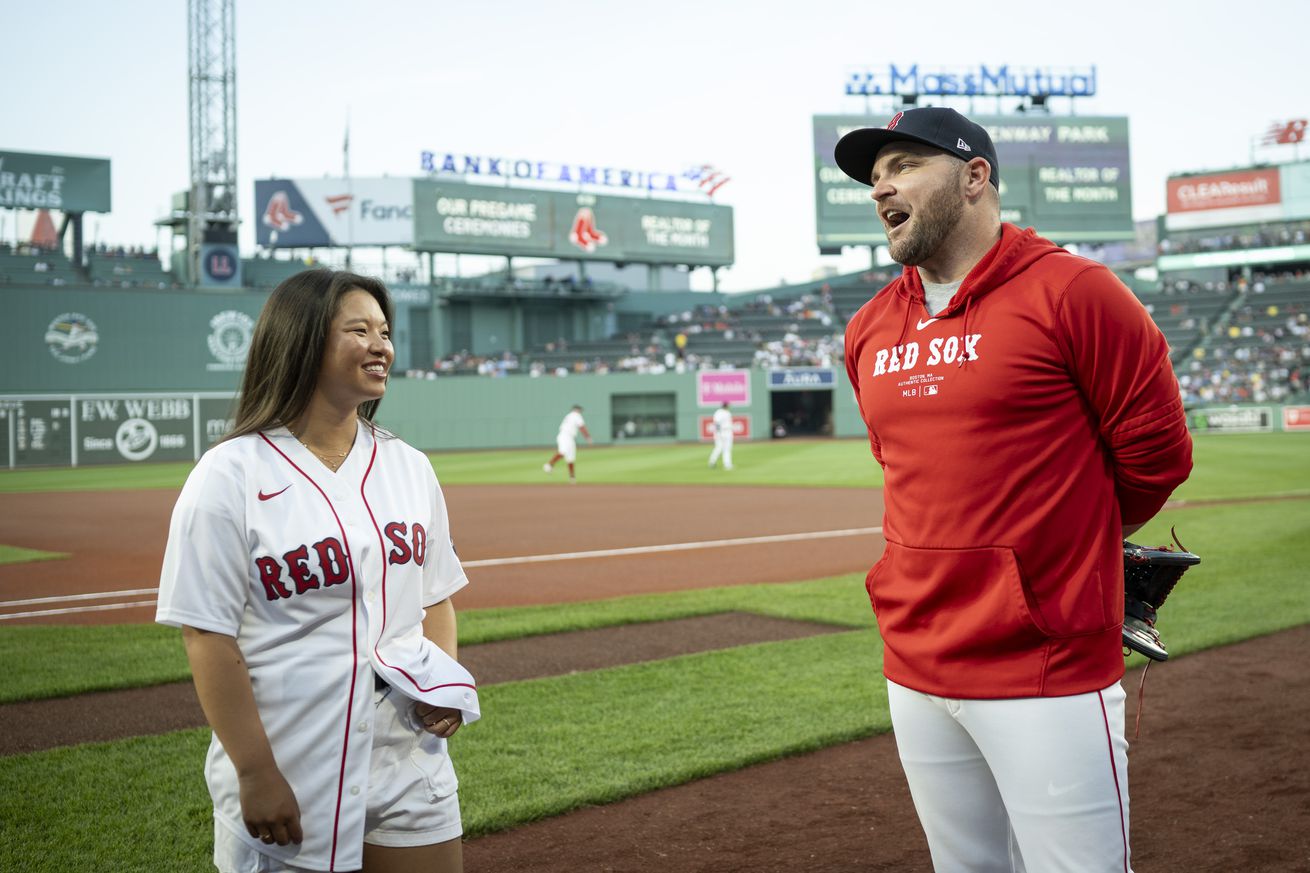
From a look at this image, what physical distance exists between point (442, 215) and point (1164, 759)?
160 ft

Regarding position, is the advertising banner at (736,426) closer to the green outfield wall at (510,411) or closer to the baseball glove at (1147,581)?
the green outfield wall at (510,411)

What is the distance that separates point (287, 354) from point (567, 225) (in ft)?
171

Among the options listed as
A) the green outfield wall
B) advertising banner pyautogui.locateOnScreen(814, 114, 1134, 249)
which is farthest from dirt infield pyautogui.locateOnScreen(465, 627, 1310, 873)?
advertising banner pyautogui.locateOnScreen(814, 114, 1134, 249)

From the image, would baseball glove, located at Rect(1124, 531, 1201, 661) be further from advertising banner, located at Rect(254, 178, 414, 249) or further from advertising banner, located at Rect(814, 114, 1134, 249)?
advertising banner, located at Rect(814, 114, 1134, 249)

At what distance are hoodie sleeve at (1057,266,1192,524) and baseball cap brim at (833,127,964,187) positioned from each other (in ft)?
1.58

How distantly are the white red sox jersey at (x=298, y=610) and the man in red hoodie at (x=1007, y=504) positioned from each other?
1166 mm

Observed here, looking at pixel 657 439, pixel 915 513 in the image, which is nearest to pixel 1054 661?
pixel 915 513

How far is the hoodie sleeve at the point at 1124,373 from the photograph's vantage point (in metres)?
2.36

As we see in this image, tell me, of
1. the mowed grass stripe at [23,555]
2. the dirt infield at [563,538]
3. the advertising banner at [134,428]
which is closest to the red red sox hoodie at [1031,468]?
the dirt infield at [563,538]

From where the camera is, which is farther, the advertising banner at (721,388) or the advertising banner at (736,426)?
the advertising banner at (721,388)

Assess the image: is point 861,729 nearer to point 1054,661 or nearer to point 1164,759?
point 1164,759

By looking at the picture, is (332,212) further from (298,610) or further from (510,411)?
(298,610)

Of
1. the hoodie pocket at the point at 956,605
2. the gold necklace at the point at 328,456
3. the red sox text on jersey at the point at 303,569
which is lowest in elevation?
the hoodie pocket at the point at 956,605

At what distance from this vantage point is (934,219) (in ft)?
8.58
